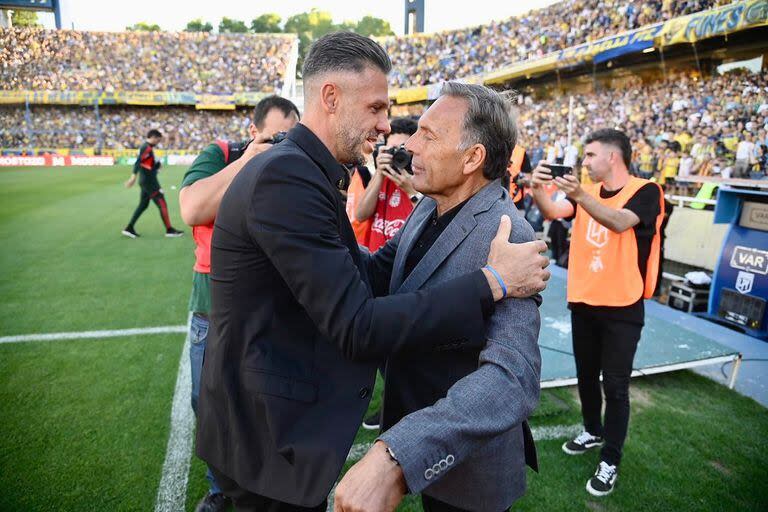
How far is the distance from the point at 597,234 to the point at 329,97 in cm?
249

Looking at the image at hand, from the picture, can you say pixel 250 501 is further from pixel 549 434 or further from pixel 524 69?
pixel 524 69

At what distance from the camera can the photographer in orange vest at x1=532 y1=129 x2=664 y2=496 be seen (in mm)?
3049

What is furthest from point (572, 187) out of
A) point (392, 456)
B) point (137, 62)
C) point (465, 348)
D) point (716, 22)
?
point (137, 62)

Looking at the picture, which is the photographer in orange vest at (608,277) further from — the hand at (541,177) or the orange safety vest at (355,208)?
the orange safety vest at (355,208)

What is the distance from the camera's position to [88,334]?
17.8 feet

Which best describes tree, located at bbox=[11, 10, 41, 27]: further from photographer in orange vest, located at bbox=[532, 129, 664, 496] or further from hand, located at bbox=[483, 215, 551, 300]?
hand, located at bbox=[483, 215, 551, 300]

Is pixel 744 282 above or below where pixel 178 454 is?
above

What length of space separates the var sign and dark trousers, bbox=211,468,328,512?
6022mm

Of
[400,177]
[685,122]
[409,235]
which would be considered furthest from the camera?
[685,122]

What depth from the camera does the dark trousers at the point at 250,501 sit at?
1.56m

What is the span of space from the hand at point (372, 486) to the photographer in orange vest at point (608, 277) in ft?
7.68

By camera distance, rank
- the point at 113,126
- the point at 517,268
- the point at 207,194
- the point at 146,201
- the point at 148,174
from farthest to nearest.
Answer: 1. the point at 113,126
2. the point at 146,201
3. the point at 148,174
4. the point at 207,194
5. the point at 517,268

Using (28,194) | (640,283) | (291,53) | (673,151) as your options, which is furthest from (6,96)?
(640,283)

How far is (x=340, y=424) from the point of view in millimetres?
1431
